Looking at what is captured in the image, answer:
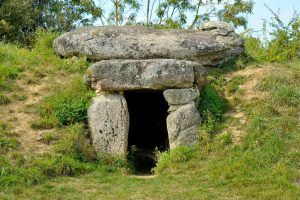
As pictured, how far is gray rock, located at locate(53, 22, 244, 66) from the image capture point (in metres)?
12.4

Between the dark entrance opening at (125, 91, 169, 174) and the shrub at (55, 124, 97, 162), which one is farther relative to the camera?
the dark entrance opening at (125, 91, 169, 174)

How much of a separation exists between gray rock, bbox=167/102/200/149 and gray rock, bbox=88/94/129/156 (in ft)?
3.38

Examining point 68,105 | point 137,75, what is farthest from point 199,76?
point 68,105

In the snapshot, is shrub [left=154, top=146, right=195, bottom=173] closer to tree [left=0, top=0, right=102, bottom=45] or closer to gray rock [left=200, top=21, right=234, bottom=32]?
gray rock [left=200, top=21, right=234, bottom=32]

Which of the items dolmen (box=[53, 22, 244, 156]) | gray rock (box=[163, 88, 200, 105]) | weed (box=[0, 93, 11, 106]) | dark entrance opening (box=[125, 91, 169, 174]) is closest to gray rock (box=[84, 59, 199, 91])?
dolmen (box=[53, 22, 244, 156])

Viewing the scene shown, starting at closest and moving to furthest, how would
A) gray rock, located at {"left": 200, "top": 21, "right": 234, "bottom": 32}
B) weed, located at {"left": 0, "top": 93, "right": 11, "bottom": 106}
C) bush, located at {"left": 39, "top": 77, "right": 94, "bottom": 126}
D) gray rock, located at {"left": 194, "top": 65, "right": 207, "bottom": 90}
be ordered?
bush, located at {"left": 39, "top": 77, "right": 94, "bottom": 126}
gray rock, located at {"left": 194, "top": 65, "right": 207, "bottom": 90}
weed, located at {"left": 0, "top": 93, "right": 11, "bottom": 106}
gray rock, located at {"left": 200, "top": 21, "right": 234, "bottom": 32}

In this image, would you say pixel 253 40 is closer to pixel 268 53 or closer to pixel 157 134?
pixel 268 53

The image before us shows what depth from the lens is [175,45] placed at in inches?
494

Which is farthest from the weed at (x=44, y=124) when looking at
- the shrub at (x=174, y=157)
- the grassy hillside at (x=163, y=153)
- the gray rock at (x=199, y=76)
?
the gray rock at (x=199, y=76)

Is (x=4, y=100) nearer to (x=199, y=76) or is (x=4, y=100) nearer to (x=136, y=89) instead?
(x=136, y=89)

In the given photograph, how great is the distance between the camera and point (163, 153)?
10336 mm

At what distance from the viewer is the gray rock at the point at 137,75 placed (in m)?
10.7

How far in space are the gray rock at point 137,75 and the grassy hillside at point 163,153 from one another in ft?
2.55

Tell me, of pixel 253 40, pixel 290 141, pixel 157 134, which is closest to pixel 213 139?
pixel 290 141
